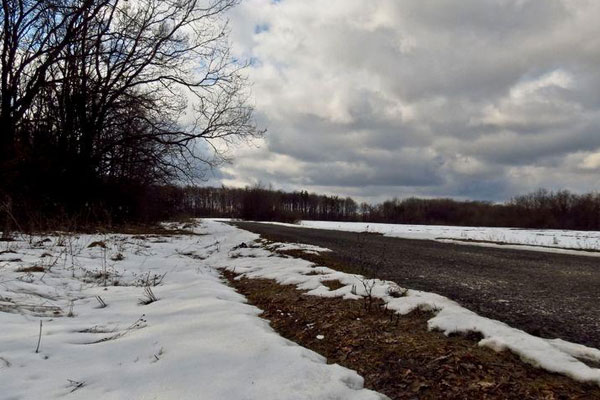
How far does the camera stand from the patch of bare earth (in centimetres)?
197

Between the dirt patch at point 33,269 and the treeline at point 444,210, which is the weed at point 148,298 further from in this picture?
the treeline at point 444,210

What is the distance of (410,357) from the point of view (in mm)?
2422

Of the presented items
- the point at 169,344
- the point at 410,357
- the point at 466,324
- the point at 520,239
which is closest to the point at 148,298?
the point at 169,344

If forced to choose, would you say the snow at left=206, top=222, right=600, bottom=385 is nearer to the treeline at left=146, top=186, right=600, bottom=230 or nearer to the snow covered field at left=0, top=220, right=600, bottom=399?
the snow covered field at left=0, top=220, right=600, bottom=399

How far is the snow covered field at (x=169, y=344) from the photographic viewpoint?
2.03 m

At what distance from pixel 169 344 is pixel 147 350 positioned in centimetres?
15

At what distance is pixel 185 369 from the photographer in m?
2.22

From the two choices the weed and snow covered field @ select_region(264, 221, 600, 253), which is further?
snow covered field @ select_region(264, 221, 600, 253)

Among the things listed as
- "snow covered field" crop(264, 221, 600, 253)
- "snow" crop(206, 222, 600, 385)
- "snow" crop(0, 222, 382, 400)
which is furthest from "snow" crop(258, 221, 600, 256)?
"snow" crop(0, 222, 382, 400)

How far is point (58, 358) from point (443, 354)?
2.50m

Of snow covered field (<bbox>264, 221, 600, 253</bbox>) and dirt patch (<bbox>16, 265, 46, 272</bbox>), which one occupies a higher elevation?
dirt patch (<bbox>16, 265, 46, 272</bbox>)

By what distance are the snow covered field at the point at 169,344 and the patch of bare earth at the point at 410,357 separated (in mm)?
146

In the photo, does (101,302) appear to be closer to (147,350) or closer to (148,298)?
(148,298)

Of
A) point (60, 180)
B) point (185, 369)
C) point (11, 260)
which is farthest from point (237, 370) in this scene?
point (60, 180)
